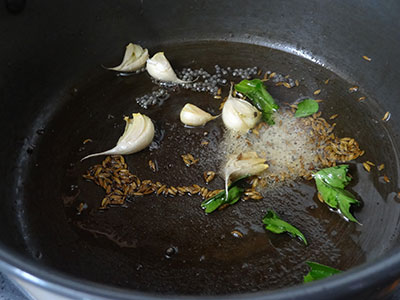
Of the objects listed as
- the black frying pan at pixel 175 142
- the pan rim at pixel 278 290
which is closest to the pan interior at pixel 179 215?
the black frying pan at pixel 175 142

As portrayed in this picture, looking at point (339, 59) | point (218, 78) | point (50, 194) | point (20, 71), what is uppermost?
point (339, 59)

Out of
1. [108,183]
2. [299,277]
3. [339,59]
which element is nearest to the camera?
[299,277]

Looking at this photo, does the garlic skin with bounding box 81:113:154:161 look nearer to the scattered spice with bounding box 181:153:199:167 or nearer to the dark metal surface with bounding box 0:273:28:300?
the scattered spice with bounding box 181:153:199:167

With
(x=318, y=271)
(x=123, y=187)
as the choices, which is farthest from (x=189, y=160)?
(x=318, y=271)

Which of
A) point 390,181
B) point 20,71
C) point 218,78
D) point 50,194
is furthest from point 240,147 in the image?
point 20,71

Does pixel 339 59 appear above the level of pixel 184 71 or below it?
above

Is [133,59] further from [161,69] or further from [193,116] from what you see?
[193,116]

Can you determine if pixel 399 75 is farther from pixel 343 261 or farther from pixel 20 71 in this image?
pixel 20 71
